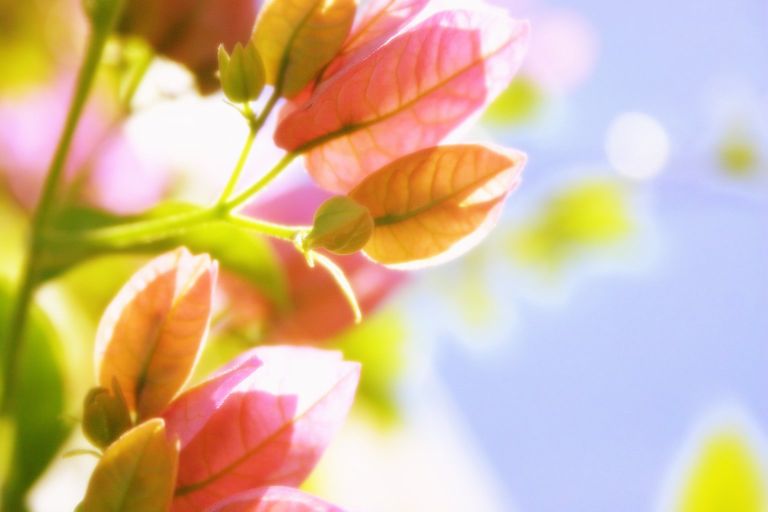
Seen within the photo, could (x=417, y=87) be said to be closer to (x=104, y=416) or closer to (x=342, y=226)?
(x=342, y=226)

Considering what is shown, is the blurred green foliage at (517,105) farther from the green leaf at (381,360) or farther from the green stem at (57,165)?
the green stem at (57,165)

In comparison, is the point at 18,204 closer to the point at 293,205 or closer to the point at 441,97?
the point at 293,205

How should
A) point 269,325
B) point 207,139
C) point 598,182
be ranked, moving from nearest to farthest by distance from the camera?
point 269,325, point 207,139, point 598,182

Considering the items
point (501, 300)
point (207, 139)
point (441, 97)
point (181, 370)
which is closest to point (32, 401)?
point (181, 370)

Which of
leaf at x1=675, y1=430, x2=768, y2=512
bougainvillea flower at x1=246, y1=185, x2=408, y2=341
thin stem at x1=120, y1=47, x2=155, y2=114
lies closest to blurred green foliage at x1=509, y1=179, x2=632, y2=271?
leaf at x1=675, y1=430, x2=768, y2=512

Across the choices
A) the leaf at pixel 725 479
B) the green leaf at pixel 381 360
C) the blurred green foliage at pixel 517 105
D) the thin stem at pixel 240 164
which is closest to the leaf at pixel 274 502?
the thin stem at pixel 240 164
